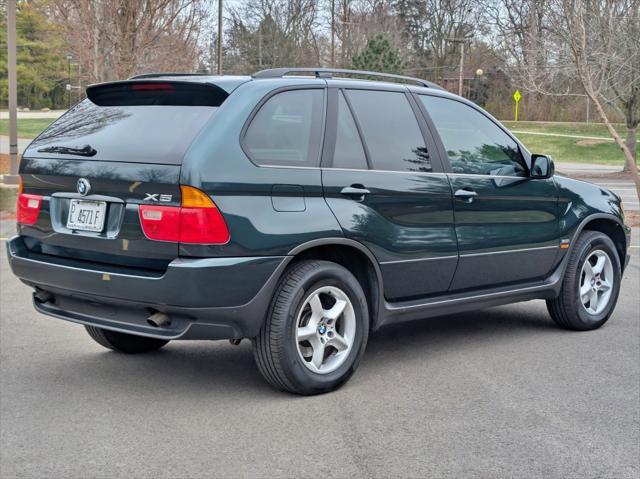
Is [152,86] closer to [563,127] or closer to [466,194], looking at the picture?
[466,194]

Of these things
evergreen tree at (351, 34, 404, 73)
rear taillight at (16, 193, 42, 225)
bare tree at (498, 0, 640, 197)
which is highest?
evergreen tree at (351, 34, 404, 73)

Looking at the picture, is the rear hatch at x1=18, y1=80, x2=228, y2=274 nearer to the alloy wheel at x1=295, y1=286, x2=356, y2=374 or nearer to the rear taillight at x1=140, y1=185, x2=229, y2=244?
the rear taillight at x1=140, y1=185, x2=229, y2=244

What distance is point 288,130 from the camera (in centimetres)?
531

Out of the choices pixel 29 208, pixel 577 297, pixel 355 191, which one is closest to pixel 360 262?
pixel 355 191

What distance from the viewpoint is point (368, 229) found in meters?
5.49

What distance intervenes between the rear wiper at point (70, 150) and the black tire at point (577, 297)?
12.0ft

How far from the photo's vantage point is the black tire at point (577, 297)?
278 inches

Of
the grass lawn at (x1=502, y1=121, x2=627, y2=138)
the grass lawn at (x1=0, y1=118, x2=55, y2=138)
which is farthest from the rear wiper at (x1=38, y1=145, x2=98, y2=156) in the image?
the grass lawn at (x1=502, y1=121, x2=627, y2=138)

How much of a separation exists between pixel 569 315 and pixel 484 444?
9.42 feet

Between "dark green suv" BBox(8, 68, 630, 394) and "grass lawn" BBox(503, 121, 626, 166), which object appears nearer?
"dark green suv" BBox(8, 68, 630, 394)

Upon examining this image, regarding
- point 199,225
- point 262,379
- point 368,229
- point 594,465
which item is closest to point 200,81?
point 199,225

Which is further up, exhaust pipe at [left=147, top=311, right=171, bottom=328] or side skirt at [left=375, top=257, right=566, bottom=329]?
exhaust pipe at [left=147, top=311, right=171, bottom=328]

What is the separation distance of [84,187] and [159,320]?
2.85ft

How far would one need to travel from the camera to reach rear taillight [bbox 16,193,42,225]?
17.9 ft
